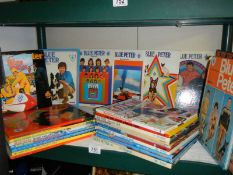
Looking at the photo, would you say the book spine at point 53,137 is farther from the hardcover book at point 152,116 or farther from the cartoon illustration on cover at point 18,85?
the cartoon illustration on cover at point 18,85

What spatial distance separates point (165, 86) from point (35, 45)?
807 millimetres

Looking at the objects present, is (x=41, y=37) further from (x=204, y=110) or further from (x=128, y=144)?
(x=204, y=110)

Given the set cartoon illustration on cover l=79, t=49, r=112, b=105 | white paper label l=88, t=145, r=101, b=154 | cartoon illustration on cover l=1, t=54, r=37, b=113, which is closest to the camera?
white paper label l=88, t=145, r=101, b=154

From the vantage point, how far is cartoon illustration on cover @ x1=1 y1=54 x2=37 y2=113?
0.91 m

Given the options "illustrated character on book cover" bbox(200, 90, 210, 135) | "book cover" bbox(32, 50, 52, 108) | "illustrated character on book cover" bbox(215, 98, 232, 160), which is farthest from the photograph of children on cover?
"book cover" bbox(32, 50, 52, 108)

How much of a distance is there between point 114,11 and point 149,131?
0.37 m

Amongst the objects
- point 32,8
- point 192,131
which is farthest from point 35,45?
point 192,131

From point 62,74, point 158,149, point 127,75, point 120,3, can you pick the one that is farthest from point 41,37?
point 158,149

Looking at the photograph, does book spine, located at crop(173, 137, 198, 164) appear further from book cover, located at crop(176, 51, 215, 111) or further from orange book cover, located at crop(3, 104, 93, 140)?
orange book cover, located at crop(3, 104, 93, 140)

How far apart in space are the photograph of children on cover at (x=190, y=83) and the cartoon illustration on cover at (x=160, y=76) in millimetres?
26

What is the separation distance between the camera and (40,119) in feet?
2.76

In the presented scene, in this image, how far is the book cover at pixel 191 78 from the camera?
0.91 meters

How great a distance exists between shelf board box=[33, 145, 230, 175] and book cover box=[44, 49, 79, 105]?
0.34 meters

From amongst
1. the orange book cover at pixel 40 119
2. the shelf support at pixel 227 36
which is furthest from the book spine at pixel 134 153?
the shelf support at pixel 227 36
